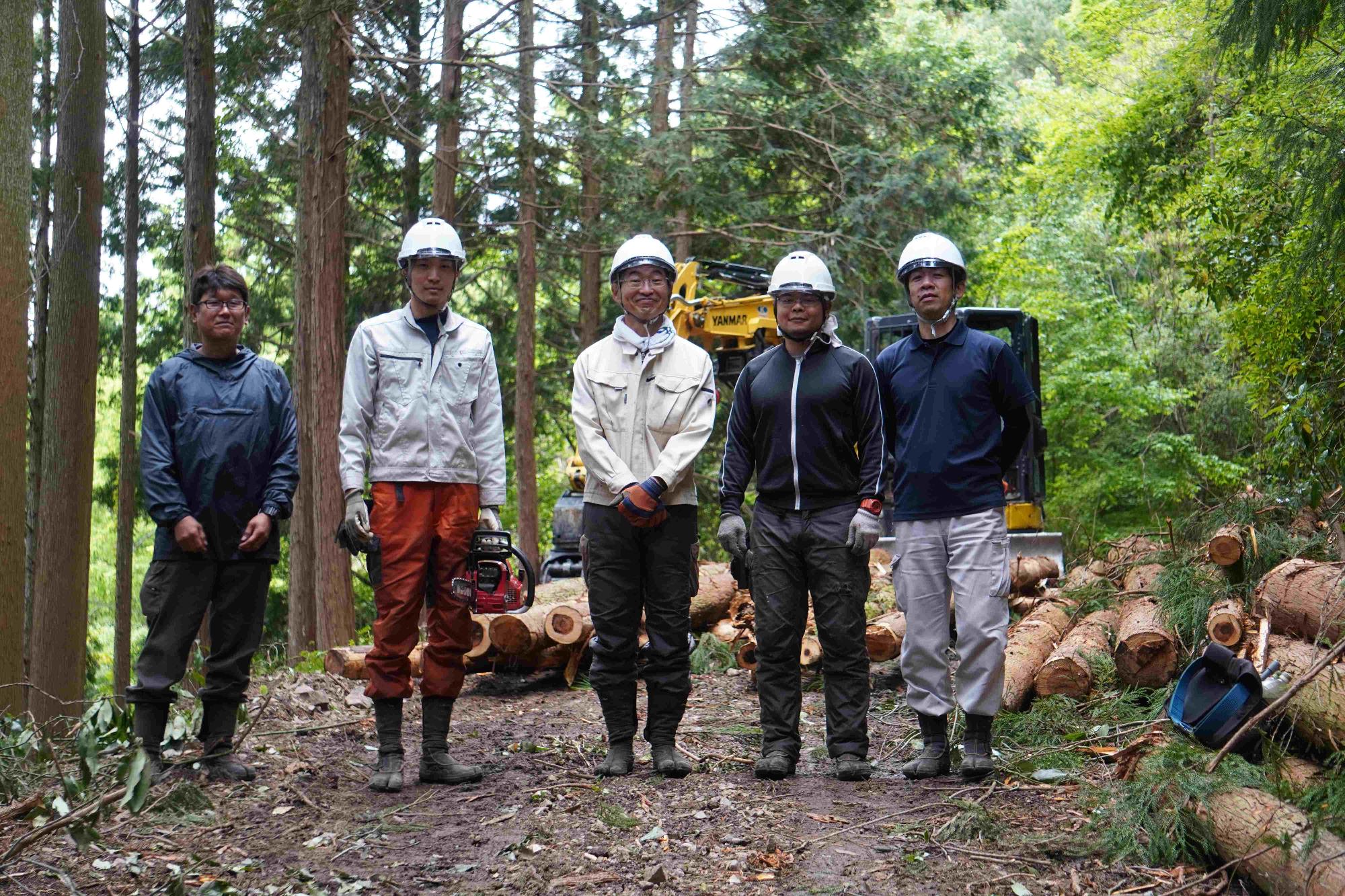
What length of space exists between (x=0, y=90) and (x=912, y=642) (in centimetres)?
514

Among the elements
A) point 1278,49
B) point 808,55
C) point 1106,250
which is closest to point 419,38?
point 808,55

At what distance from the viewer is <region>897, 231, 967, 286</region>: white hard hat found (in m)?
5.42

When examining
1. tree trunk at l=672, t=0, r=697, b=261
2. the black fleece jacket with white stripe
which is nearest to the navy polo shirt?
the black fleece jacket with white stripe

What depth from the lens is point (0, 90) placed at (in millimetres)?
5715

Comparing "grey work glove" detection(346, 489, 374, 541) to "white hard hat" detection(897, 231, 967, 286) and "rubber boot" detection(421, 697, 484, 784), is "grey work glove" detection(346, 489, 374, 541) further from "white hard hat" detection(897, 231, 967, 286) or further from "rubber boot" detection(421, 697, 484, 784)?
"white hard hat" detection(897, 231, 967, 286)

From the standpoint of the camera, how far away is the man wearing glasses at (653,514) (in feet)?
17.5

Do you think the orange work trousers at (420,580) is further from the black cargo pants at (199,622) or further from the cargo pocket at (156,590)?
the cargo pocket at (156,590)

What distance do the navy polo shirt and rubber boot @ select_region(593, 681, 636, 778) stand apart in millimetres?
1516

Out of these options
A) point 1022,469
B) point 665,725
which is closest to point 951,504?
point 665,725

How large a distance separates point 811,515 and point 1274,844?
235 cm

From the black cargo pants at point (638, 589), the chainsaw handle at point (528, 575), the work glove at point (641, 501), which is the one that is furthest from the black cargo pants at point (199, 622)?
the work glove at point (641, 501)

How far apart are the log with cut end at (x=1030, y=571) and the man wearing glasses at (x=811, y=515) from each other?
Answer: 16.1ft

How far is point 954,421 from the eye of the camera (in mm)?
5355

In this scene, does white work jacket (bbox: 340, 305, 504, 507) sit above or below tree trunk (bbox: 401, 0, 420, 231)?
below
